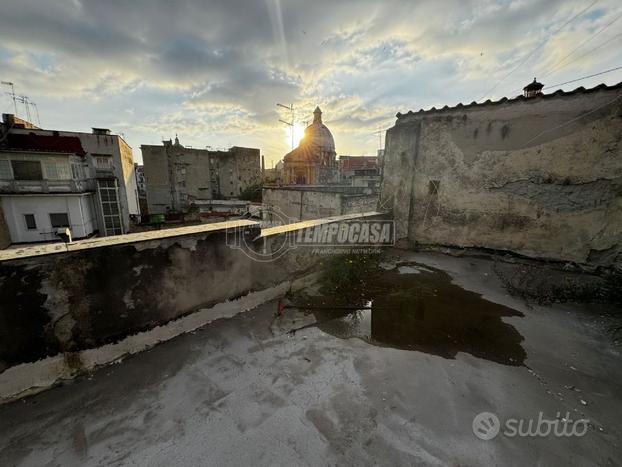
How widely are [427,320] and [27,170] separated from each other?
23254mm

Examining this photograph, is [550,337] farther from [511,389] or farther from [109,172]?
[109,172]

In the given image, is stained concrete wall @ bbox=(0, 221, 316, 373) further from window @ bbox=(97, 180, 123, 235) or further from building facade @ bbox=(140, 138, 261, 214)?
building facade @ bbox=(140, 138, 261, 214)

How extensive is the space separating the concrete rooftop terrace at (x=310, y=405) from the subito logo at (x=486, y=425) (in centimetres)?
5

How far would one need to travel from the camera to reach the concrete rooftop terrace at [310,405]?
5.70 feet

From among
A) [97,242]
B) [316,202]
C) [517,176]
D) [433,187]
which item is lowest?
[316,202]

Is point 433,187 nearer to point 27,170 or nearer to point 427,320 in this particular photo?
point 427,320

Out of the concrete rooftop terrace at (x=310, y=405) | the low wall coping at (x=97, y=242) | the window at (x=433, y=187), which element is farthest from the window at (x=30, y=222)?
the window at (x=433, y=187)

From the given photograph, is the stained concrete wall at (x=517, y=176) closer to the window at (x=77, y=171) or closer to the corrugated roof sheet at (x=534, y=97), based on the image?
the corrugated roof sheet at (x=534, y=97)

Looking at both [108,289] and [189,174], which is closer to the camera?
[108,289]

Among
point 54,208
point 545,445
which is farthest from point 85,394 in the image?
point 54,208

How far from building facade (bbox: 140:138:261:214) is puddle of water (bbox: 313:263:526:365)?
31.9 metres

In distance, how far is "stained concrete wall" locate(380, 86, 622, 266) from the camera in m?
4.73

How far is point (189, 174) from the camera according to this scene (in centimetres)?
3212

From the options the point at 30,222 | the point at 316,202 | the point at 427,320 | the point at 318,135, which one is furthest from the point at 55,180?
the point at 318,135
